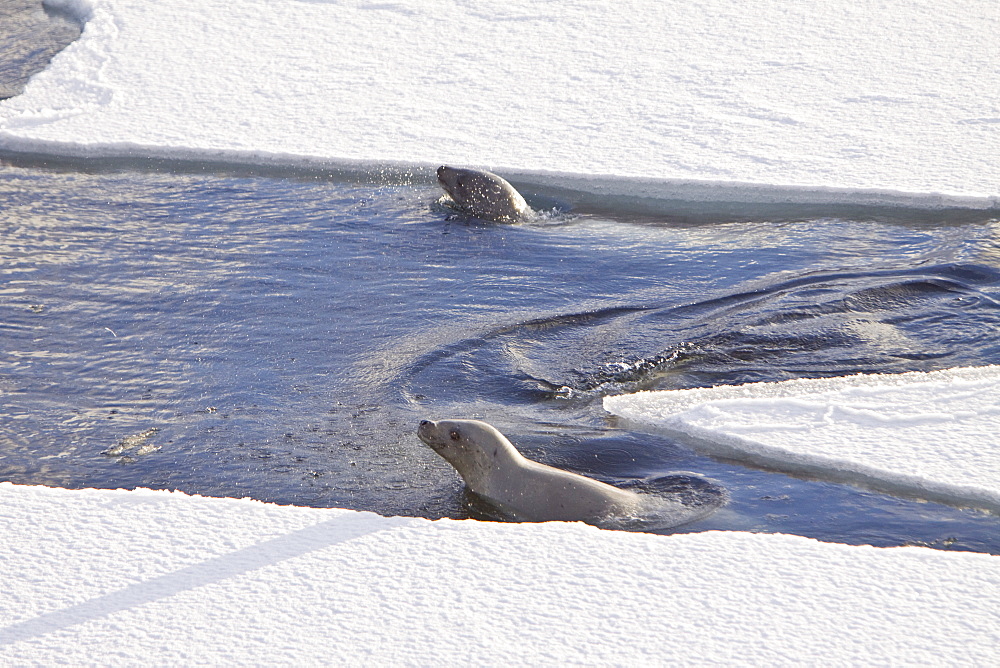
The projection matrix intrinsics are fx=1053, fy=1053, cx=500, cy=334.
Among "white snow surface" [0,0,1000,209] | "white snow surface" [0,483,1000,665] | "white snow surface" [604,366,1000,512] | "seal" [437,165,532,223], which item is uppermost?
"white snow surface" [0,0,1000,209]

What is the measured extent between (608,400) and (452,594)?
6.63ft

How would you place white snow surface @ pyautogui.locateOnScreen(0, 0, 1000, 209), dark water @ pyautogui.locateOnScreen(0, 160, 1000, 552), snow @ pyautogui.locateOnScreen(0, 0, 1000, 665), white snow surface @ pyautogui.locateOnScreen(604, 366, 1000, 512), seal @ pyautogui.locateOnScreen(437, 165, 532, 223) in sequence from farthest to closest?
white snow surface @ pyautogui.locateOnScreen(0, 0, 1000, 209)
seal @ pyautogui.locateOnScreen(437, 165, 532, 223)
dark water @ pyautogui.locateOnScreen(0, 160, 1000, 552)
white snow surface @ pyautogui.locateOnScreen(604, 366, 1000, 512)
snow @ pyautogui.locateOnScreen(0, 0, 1000, 665)

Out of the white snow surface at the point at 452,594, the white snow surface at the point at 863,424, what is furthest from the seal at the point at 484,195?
the white snow surface at the point at 452,594

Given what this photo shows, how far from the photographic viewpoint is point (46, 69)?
33.3ft

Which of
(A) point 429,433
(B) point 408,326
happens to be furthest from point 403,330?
(A) point 429,433

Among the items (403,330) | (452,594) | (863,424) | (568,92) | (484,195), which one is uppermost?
(568,92)

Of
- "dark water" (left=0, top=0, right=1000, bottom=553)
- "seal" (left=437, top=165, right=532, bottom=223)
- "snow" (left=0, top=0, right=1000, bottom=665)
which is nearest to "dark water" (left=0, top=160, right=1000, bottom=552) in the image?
"dark water" (left=0, top=0, right=1000, bottom=553)

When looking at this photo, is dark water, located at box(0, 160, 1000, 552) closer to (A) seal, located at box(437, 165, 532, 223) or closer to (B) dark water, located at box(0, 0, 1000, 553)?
(B) dark water, located at box(0, 0, 1000, 553)

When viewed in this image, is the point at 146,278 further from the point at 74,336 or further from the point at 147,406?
the point at 147,406

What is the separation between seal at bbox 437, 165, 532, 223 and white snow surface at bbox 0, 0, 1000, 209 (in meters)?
0.42

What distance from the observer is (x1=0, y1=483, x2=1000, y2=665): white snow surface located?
3.23m

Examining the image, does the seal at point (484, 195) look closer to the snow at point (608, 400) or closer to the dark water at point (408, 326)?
the dark water at point (408, 326)

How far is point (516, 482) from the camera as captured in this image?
4.69m

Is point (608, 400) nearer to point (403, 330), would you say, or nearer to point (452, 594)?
point (403, 330)
